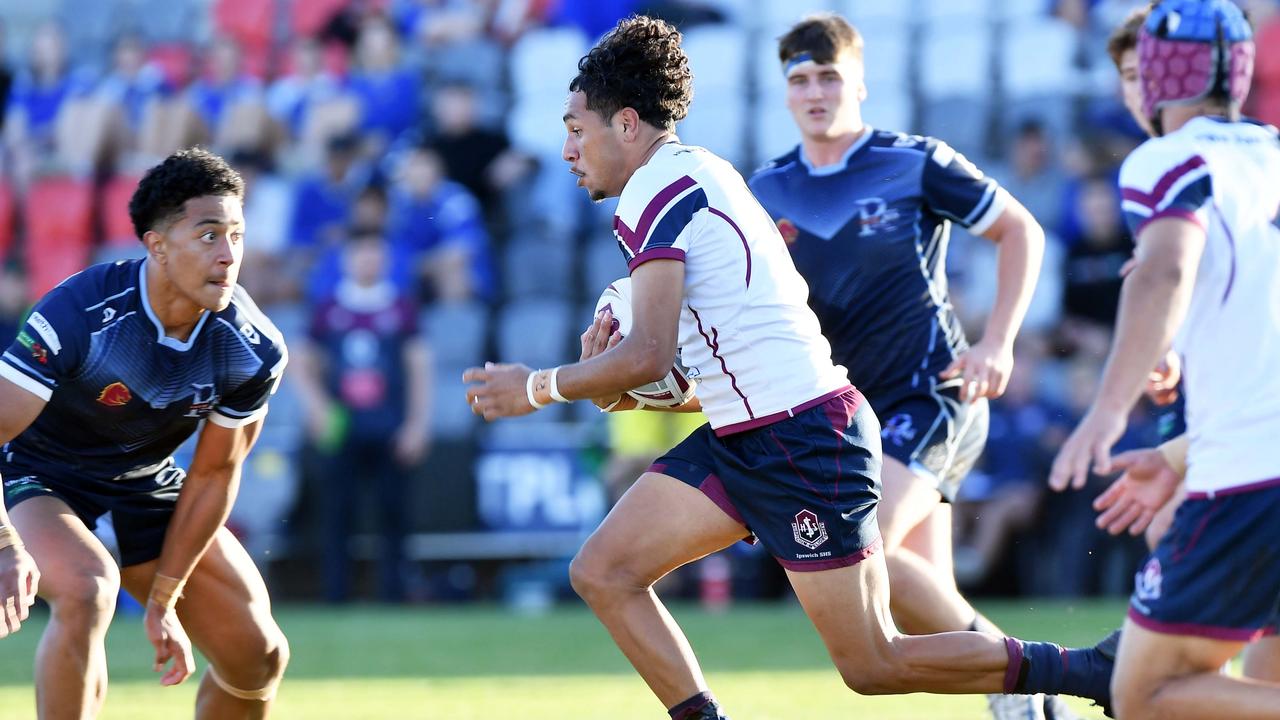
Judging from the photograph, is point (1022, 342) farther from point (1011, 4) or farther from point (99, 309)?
point (99, 309)

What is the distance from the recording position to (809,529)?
5035mm

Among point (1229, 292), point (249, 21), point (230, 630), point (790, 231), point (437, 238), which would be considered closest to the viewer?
point (1229, 292)

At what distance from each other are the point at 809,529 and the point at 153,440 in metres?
2.42

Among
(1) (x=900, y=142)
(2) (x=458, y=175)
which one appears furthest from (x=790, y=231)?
(2) (x=458, y=175)

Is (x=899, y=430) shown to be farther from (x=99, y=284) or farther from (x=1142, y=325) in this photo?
(x=99, y=284)

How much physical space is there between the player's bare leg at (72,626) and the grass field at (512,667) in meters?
2.14

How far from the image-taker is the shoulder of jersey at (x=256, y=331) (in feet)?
19.0

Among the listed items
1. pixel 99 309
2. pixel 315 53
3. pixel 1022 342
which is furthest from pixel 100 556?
pixel 315 53

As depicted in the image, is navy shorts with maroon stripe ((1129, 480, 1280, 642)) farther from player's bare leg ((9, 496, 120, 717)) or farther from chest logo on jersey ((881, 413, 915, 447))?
player's bare leg ((9, 496, 120, 717))

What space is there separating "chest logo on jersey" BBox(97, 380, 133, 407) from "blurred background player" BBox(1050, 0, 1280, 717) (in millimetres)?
3129

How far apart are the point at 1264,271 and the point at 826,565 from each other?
1541 mm

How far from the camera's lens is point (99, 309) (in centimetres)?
557

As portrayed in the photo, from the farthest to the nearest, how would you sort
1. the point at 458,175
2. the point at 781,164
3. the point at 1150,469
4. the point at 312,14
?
the point at 312,14 < the point at 458,175 < the point at 781,164 < the point at 1150,469

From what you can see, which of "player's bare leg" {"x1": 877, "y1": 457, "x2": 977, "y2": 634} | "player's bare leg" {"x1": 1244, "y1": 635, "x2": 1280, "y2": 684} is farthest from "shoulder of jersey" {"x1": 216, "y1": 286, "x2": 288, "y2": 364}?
"player's bare leg" {"x1": 1244, "y1": 635, "x2": 1280, "y2": 684}
